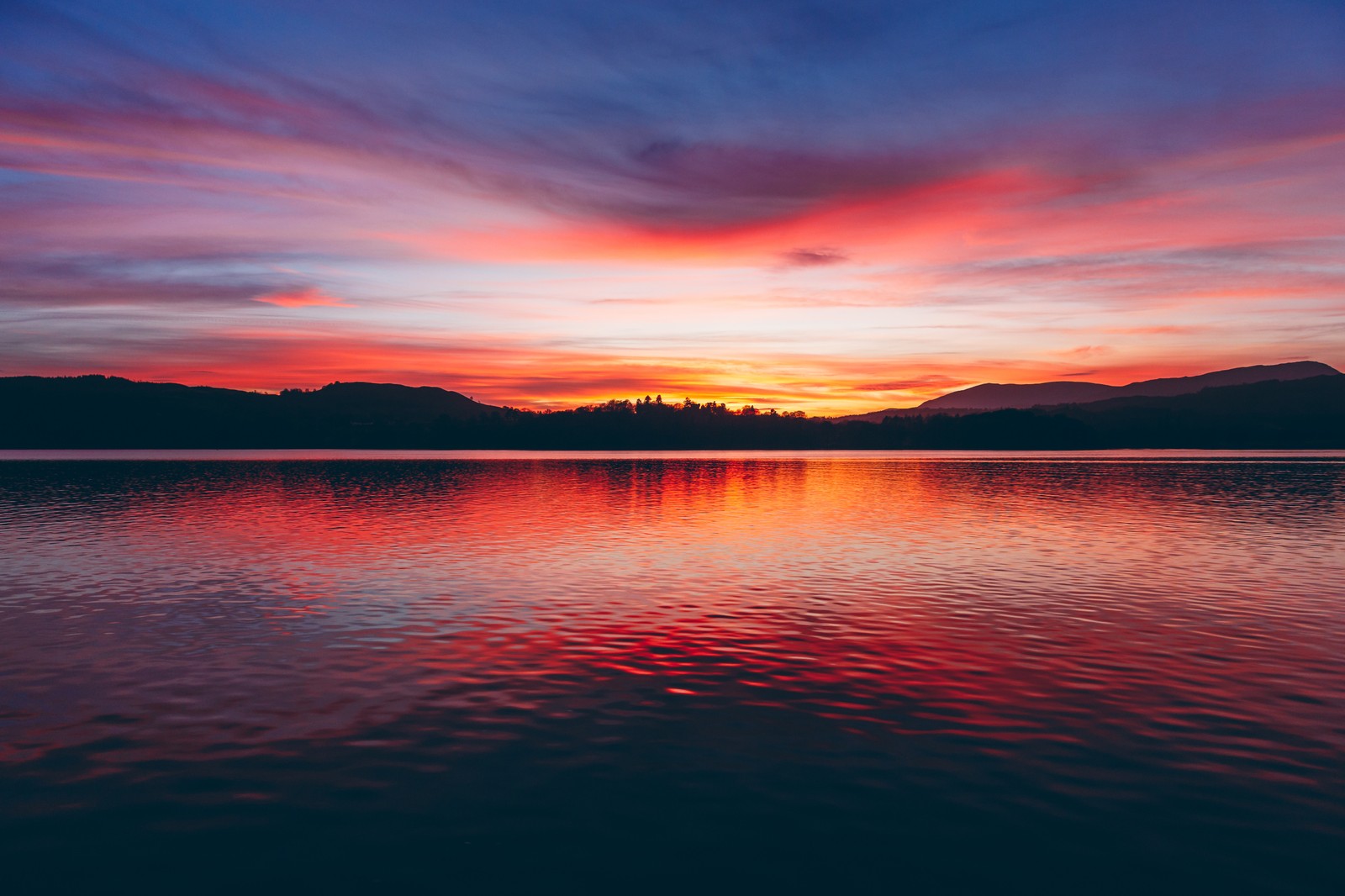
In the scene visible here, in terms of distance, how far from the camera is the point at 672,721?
20.6 m

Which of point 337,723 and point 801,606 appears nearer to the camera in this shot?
point 337,723

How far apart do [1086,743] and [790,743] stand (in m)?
6.67

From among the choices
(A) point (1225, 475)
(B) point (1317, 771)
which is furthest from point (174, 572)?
(A) point (1225, 475)

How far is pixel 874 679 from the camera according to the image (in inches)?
955

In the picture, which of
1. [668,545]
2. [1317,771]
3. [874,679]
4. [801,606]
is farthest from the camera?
[668,545]

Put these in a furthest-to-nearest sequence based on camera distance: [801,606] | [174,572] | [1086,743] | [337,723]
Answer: [174,572], [801,606], [337,723], [1086,743]

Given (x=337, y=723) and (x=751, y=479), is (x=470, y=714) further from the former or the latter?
(x=751, y=479)

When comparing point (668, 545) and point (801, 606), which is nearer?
point (801, 606)

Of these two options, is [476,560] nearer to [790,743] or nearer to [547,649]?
[547,649]

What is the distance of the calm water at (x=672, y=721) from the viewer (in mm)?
14023

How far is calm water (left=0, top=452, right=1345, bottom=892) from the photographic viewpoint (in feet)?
46.0

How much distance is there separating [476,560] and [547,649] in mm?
21307

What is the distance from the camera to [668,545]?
5506 cm

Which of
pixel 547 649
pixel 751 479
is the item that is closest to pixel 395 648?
pixel 547 649
